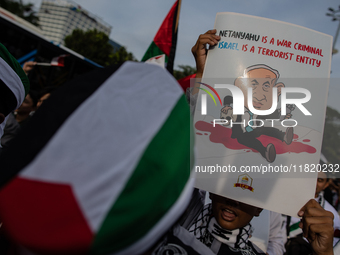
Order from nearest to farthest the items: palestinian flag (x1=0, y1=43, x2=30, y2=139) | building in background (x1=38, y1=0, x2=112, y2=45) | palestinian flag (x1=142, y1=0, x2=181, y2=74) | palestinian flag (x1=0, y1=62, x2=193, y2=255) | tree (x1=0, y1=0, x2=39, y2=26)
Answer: palestinian flag (x1=0, y1=62, x2=193, y2=255), palestinian flag (x1=0, y1=43, x2=30, y2=139), palestinian flag (x1=142, y1=0, x2=181, y2=74), tree (x1=0, y1=0, x2=39, y2=26), building in background (x1=38, y1=0, x2=112, y2=45)

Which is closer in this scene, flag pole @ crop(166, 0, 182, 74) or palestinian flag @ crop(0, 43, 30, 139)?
palestinian flag @ crop(0, 43, 30, 139)

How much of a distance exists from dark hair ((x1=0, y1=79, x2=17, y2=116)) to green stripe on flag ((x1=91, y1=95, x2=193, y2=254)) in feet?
3.38

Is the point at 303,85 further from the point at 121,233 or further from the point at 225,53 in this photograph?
the point at 121,233

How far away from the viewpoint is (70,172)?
1.46 feet

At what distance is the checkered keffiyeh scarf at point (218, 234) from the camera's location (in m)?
1.36

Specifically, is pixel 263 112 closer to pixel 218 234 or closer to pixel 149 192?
pixel 218 234

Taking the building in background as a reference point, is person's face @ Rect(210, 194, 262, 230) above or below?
below

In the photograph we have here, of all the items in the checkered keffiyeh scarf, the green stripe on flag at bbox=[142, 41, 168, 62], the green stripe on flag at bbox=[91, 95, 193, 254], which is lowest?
the checkered keffiyeh scarf

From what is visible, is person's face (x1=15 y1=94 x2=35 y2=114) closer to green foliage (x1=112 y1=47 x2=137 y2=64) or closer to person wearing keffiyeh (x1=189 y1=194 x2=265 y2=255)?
person wearing keffiyeh (x1=189 y1=194 x2=265 y2=255)

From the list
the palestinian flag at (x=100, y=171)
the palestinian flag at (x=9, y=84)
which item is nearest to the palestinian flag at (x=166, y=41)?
the palestinian flag at (x=9, y=84)

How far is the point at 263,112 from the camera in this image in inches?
56.1

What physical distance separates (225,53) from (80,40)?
29.3 m

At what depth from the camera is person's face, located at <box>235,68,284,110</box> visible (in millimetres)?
1437

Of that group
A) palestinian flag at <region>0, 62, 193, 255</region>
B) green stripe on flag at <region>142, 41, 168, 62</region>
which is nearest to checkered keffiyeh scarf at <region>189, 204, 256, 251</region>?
palestinian flag at <region>0, 62, 193, 255</region>
